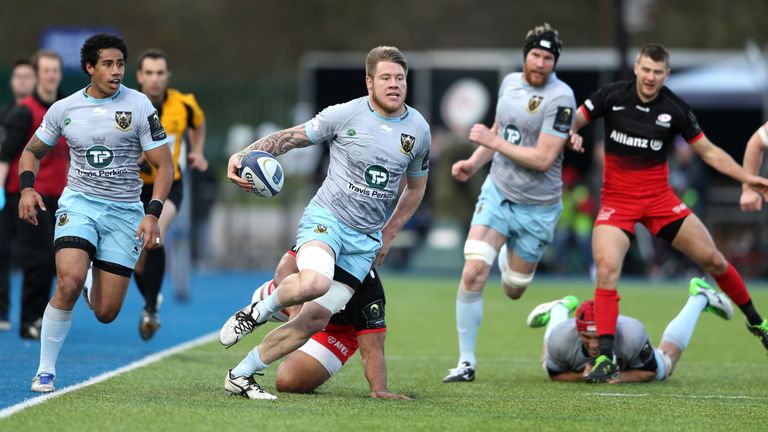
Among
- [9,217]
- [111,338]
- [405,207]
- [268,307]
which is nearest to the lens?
[268,307]

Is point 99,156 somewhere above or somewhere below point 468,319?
above

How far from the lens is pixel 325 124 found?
28.1 feet

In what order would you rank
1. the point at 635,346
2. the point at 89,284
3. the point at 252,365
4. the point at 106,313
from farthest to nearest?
1. the point at 635,346
2. the point at 89,284
3. the point at 106,313
4. the point at 252,365

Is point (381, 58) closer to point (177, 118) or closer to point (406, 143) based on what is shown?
point (406, 143)

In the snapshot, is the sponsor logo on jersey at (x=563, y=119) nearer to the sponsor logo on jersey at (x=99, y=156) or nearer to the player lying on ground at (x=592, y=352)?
the player lying on ground at (x=592, y=352)

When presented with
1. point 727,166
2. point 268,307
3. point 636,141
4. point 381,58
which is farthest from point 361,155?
point 727,166

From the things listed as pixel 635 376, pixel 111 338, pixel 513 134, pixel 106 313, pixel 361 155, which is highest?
pixel 513 134

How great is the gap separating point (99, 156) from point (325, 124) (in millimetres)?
1522

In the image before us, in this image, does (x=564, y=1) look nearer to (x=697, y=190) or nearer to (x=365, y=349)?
(x=697, y=190)

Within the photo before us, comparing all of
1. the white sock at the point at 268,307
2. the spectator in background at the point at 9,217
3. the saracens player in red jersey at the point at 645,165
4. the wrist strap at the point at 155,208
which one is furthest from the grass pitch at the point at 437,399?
the spectator in background at the point at 9,217

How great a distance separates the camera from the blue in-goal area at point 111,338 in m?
9.41

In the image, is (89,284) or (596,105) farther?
(596,105)

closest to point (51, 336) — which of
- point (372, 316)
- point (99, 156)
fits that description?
point (99, 156)

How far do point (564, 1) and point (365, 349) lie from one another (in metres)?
40.1
